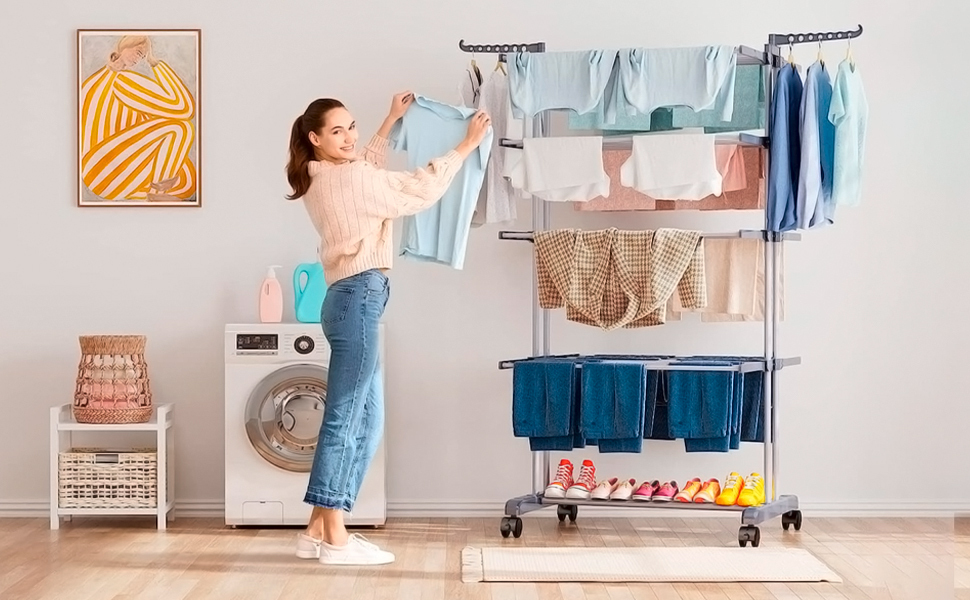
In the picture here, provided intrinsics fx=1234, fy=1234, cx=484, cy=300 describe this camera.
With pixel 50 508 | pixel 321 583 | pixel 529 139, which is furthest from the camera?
pixel 50 508

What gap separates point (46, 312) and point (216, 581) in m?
1.64

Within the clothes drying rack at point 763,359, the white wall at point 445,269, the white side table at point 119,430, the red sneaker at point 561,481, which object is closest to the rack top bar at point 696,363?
the clothes drying rack at point 763,359

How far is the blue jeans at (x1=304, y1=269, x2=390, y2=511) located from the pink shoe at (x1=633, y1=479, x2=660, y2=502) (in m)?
1.04

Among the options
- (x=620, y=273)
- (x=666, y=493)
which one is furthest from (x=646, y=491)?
(x=620, y=273)

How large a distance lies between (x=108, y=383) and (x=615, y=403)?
173cm

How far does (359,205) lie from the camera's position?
3.42 meters

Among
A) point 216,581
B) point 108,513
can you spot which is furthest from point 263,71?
point 216,581

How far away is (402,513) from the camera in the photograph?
14.7 ft

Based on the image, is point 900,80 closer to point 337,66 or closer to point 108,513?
point 337,66

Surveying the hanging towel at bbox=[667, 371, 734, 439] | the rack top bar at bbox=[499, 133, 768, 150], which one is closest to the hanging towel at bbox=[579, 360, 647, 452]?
the hanging towel at bbox=[667, 371, 734, 439]

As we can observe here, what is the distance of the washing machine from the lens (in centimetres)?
419

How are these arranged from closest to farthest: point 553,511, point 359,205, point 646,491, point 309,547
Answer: point 359,205, point 309,547, point 646,491, point 553,511

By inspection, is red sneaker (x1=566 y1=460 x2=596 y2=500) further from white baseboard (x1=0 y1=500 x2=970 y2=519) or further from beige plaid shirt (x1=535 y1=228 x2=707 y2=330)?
beige plaid shirt (x1=535 y1=228 x2=707 y2=330)

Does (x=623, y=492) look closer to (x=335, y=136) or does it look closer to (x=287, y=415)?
(x=287, y=415)
